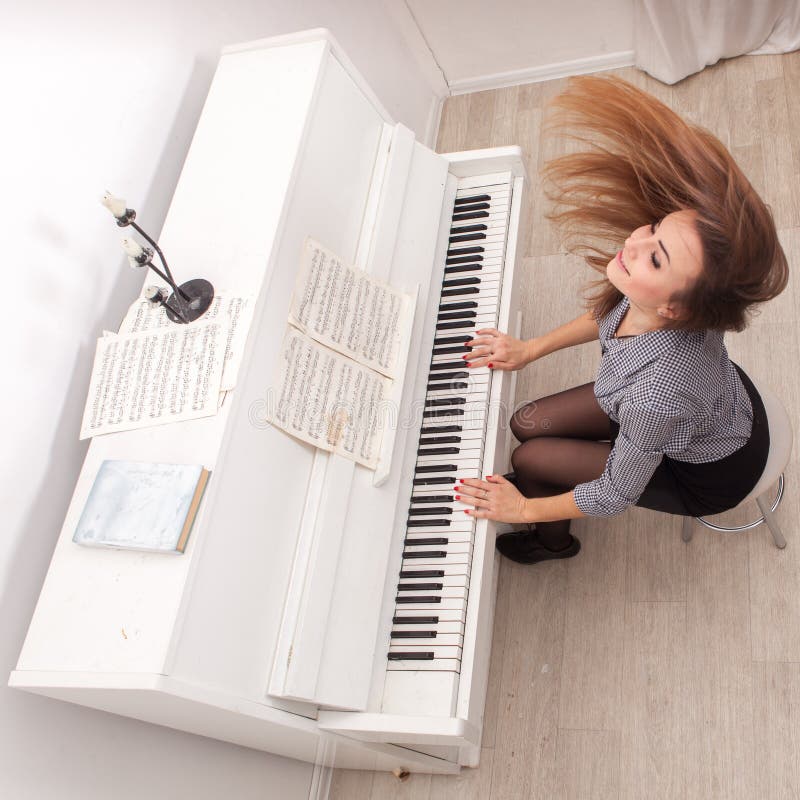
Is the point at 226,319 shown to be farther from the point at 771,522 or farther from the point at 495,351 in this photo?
the point at 771,522

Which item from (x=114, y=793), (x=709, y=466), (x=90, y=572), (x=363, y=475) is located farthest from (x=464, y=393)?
(x=114, y=793)

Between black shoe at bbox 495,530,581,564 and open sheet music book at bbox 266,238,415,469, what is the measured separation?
801mm

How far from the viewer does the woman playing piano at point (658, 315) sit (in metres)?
1.38

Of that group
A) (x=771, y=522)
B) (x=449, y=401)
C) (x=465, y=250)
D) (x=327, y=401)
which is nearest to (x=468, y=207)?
(x=465, y=250)

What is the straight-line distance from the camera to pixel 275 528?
1583 mm

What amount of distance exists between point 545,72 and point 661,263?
2.44m

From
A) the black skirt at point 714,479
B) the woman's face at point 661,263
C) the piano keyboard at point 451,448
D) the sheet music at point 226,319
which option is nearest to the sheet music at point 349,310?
the sheet music at point 226,319

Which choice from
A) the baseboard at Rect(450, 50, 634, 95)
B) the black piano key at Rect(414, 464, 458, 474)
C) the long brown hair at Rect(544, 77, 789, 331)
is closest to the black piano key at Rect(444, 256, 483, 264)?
the long brown hair at Rect(544, 77, 789, 331)

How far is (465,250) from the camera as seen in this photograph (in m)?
2.23

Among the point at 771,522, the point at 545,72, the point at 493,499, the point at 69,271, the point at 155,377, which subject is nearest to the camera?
the point at 155,377

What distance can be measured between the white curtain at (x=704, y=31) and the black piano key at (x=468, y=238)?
59.5 inches

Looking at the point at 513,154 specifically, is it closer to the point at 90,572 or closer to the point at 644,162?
the point at 644,162

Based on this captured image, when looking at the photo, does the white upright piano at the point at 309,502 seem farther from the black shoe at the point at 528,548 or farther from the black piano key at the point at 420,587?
the black shoe at the point at 528,548

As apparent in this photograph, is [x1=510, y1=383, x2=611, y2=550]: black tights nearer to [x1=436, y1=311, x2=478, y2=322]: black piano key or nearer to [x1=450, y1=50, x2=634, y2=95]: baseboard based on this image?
[x1=436, y1=311, x2=478, y2=322]: black piano key
